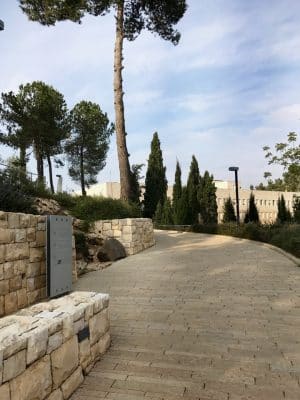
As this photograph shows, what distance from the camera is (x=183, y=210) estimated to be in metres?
26.1

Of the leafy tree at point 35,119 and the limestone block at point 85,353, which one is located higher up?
the leafy tree at point 35,119

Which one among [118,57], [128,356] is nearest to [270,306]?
[128,356]

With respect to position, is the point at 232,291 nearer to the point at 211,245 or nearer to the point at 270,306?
the point at 270,306

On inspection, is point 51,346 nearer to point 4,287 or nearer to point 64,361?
point 64,361

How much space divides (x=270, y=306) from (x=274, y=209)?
39.5 m

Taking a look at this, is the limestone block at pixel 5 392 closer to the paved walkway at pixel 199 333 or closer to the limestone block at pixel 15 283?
the paved walkway at pixel 199 333

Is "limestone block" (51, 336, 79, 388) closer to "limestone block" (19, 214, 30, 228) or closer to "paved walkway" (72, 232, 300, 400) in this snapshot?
"paved walkway" (72, 232, 300, 400)

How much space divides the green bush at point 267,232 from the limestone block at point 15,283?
8.23 m

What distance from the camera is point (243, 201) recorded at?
→ 39719 mm

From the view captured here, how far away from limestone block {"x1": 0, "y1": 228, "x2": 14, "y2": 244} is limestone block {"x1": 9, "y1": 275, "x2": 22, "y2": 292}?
0.47 metres

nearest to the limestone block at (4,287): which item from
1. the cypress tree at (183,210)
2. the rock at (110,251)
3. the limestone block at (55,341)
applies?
the limestone block at (55,341)

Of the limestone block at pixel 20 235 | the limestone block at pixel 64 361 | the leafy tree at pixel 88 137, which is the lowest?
the limestone block at pixel 64 361

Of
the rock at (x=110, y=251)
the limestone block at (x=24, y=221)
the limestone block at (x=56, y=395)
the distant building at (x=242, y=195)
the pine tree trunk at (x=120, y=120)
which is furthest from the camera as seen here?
the distant building at (x=242, y=195)

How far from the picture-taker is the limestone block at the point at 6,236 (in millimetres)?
5095
